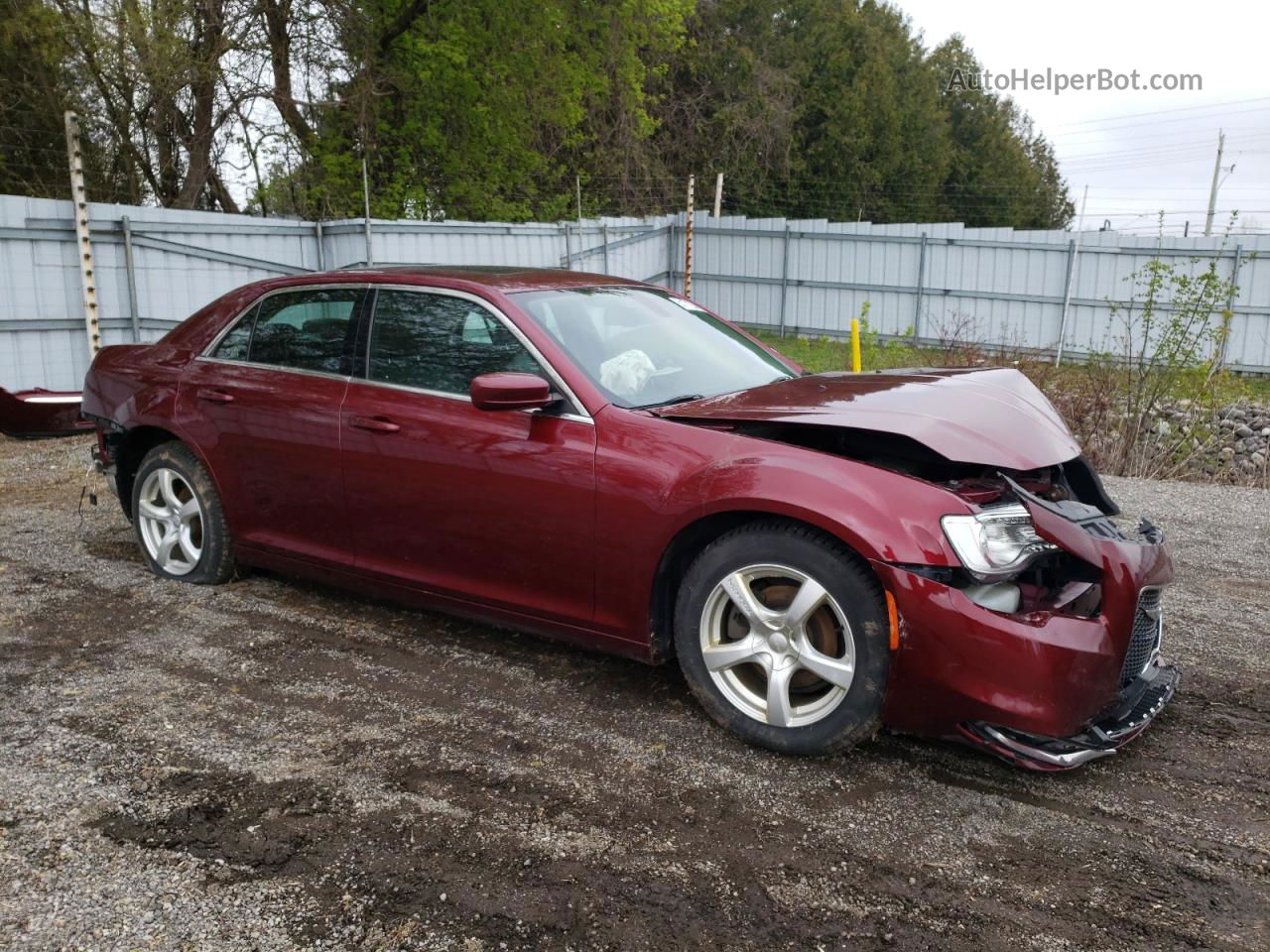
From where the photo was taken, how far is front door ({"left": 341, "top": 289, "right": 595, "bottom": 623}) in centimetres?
380

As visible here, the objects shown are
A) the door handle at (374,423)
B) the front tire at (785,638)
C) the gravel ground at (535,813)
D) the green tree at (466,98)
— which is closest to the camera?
the gravel ground at (535,813)

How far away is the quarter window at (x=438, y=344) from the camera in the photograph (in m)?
4.07

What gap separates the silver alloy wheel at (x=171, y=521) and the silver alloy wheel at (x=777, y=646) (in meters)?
2.90

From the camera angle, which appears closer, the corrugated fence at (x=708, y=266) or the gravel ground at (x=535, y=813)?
the gravel ground at (x=535, y=813)

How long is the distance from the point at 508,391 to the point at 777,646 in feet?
4.27

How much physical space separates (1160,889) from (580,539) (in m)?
2.08

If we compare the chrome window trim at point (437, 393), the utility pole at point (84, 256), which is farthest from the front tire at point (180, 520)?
the utility pole at point (84, 256)

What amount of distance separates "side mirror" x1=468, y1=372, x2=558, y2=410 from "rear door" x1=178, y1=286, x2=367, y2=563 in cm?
96

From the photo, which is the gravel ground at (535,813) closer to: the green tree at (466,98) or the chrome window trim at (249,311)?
the chrome window trim at (249,311)

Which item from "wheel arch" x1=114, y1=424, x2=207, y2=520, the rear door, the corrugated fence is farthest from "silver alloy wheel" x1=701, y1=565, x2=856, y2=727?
the corrugated fence

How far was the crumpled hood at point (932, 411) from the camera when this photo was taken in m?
3.39

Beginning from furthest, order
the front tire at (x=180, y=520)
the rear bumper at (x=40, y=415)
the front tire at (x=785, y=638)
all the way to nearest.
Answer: the rear bumper at (x=40, y=415) → the front tire at (x=180, y=520) → the front tire at (x=785, y=638)

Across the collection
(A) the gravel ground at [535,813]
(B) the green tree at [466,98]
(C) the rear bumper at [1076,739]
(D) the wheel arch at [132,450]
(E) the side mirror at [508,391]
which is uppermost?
(B) the green tree at [466,98]

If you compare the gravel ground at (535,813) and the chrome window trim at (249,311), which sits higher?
→ the chrome window trim at (249,311)
